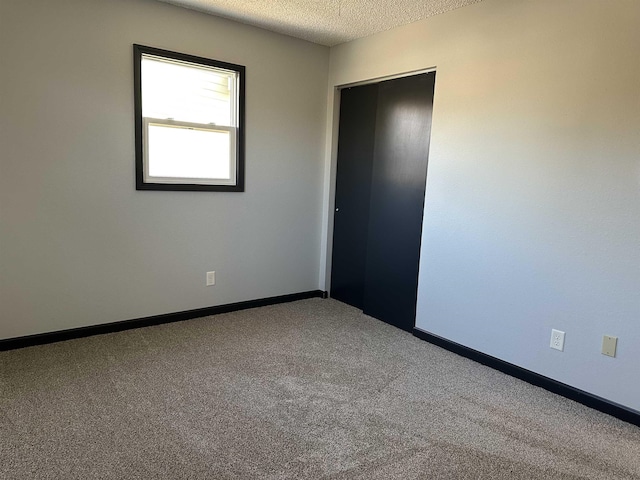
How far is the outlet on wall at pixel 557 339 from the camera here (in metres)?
2.54

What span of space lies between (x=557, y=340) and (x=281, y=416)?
5.48 feet

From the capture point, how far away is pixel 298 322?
11.8ft

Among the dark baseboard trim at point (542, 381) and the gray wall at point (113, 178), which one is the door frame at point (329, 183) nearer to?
the gray wall at point (113, 178)

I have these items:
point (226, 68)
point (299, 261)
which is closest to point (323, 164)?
point (299, 261)

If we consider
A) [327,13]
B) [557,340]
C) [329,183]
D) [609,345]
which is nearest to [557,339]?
[557,340]

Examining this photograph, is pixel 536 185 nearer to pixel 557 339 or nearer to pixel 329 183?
pixel 557 339

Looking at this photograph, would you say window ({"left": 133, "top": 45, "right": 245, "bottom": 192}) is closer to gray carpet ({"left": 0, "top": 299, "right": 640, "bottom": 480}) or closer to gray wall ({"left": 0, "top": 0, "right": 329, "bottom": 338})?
gray wall ({"left": 0, "top": 0, "right": 329, "bottom": 338})

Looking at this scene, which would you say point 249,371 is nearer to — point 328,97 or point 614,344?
point 614,344

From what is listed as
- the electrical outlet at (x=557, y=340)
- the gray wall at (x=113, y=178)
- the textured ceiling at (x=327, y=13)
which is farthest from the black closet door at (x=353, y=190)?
the electrical outlet at (x=557, y=340)

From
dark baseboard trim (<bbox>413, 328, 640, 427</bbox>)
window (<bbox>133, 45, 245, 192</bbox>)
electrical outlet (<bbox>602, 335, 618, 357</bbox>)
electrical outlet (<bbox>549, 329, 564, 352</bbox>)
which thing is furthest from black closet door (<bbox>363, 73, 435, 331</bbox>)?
electrical outlet (<bbox>602, 335, 618, 357</bbox>)

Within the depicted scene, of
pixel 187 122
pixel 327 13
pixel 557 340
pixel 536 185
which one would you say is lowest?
pixel 557 340

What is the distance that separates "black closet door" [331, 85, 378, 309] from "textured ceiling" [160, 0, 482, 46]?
21.5 inches

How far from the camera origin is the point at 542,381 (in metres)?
2.63

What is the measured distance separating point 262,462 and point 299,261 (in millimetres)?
2473
